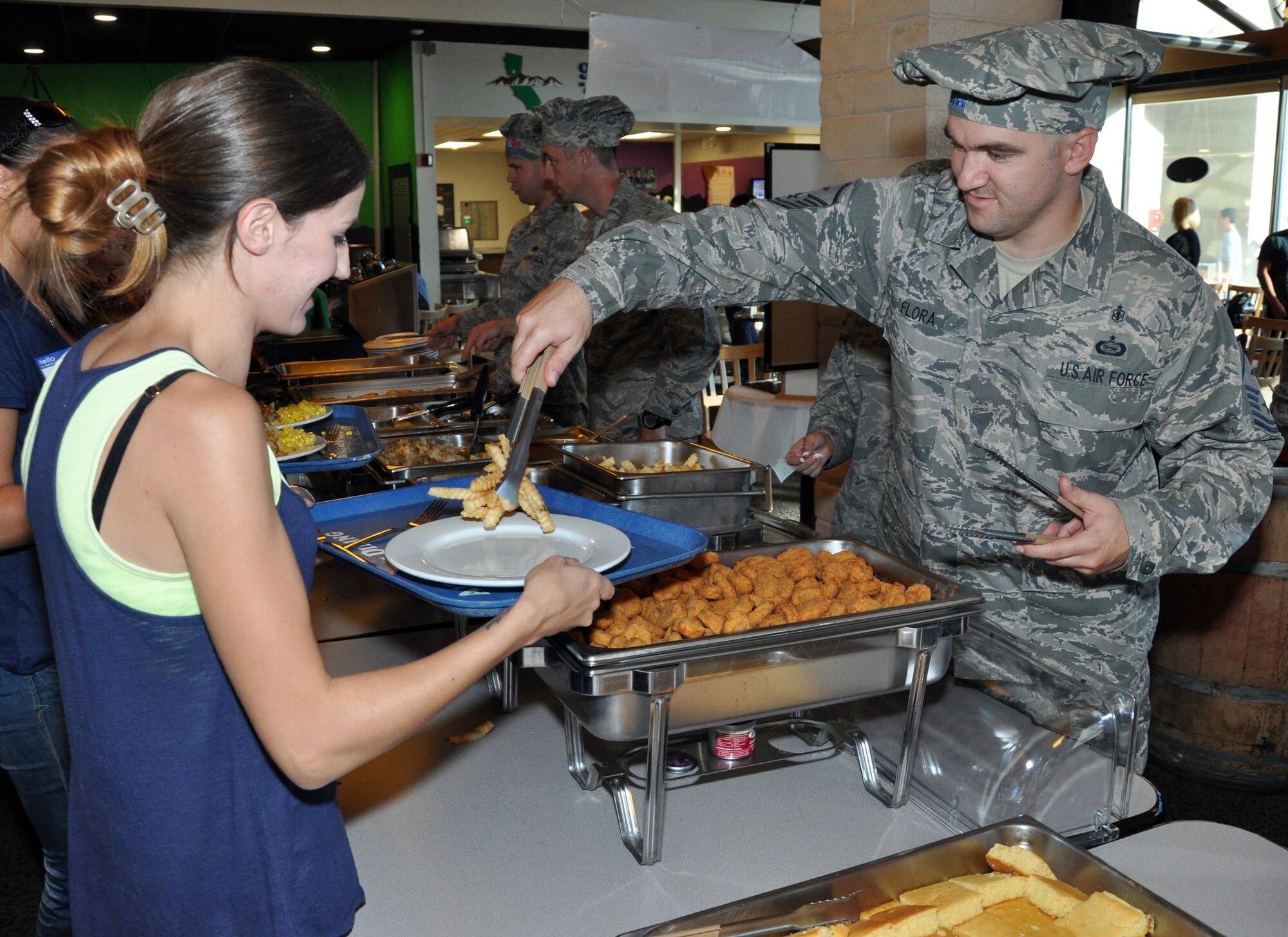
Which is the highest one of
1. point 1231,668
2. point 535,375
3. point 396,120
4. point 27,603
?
point 396,120

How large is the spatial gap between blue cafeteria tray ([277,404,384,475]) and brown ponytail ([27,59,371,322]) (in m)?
0.89

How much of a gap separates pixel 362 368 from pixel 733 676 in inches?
119

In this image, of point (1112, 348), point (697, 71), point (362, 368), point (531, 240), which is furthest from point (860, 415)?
point (697, 71)

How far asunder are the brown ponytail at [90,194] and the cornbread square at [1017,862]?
89cm

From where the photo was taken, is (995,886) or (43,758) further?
(43,758)

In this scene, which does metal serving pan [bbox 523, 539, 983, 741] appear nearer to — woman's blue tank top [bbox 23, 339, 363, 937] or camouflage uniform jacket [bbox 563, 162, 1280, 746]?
woman's blue tank top [bbox 23, 339, 363, 937]

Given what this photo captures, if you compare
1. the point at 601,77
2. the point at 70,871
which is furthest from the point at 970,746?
the point at 601,77

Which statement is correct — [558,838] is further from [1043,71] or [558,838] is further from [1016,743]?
[1043,71]

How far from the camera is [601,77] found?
4.34m

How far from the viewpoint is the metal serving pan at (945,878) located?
2.75 ft

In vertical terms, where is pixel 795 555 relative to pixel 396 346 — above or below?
below

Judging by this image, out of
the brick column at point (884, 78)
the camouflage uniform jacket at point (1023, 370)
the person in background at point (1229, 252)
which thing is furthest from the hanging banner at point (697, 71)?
the person in background at point (1229, 252)

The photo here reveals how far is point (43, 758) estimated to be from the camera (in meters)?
A: 1.36

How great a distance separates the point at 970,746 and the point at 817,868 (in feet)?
0.87
